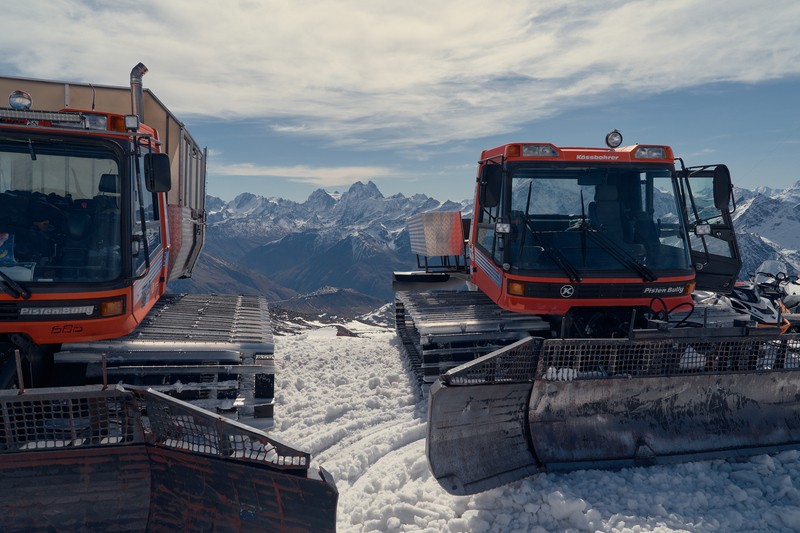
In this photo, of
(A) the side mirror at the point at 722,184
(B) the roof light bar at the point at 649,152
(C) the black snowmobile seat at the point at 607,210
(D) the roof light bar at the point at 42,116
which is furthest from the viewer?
(B) the roof light bar at the point at 649,152

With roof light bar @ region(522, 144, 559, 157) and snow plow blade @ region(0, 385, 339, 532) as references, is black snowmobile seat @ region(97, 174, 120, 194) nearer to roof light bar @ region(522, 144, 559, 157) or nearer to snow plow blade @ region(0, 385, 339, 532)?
snow plow blade @ region(0, 385, 339, 532)

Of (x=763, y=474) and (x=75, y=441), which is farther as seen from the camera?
(x=763, y=474)

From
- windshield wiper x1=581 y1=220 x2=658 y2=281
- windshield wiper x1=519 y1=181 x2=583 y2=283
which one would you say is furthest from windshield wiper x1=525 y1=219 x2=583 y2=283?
windshield wiper x1=581 y1=220 x2=658 y2=281

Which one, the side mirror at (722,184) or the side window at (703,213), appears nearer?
the side mirror at (722,184)

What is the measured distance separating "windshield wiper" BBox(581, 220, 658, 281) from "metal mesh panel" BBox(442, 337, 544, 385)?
2417 mm

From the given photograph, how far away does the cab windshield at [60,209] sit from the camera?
500 centimetres

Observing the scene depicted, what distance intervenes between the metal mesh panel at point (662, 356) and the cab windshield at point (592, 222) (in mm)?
1514

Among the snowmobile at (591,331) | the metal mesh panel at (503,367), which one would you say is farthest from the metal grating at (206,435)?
the metal mesh panel at (503,367)

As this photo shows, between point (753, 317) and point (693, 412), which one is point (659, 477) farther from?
point (753, 317)

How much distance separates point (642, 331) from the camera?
5074 mm

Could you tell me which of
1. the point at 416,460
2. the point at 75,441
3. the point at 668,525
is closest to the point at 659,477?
the point at 668,525

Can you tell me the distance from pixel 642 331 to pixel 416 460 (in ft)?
7.43

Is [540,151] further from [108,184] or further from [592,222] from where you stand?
[108,184]

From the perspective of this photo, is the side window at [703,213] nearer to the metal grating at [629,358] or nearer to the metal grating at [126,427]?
the metal grating at [629,358]
